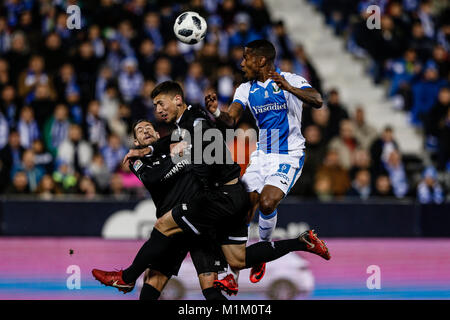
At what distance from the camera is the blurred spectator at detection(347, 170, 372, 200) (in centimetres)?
1238

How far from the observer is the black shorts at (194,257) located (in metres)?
7.37

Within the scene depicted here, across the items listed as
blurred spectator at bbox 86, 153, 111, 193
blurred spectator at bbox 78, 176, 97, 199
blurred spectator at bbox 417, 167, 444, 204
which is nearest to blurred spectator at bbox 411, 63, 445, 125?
blurred spectator at bbox 417, 167, 444, 204

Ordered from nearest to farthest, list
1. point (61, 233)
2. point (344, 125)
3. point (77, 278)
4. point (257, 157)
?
point (257, 157) → point (77, 278) → point (61, 233) → point (344, 125)

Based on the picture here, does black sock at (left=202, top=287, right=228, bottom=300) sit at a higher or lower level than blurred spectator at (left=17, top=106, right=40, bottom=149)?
lower

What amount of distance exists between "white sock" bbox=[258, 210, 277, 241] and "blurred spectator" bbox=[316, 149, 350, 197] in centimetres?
444

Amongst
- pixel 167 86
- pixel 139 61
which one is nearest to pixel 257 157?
pixel 167 86

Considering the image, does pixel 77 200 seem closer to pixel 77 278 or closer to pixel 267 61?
pixel 77 278

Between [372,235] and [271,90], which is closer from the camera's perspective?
[271,90]

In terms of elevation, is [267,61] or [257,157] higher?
[267,61]

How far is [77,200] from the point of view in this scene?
1161 centimetres

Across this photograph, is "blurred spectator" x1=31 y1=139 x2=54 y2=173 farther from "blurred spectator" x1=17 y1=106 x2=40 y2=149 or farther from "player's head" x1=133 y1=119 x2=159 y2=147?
"player's head" x1=133 y1=119 x2=159 y2=147

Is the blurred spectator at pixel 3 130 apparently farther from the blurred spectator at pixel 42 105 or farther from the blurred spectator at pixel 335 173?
the blurred spectator at pixel 335 173

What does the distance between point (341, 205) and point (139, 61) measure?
4.41 metres

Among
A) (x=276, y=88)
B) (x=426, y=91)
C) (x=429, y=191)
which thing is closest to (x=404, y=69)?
(x=426, y=91)
